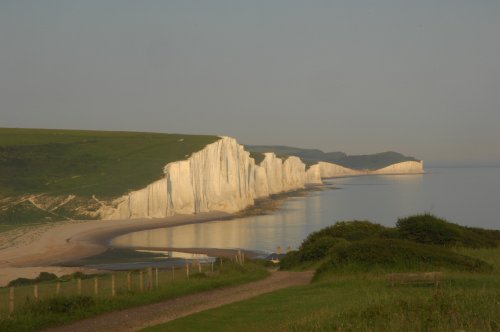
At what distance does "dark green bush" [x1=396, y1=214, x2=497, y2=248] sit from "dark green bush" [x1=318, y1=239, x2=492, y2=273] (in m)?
6.58

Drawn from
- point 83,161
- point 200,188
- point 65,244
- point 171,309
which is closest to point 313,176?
point 200,188

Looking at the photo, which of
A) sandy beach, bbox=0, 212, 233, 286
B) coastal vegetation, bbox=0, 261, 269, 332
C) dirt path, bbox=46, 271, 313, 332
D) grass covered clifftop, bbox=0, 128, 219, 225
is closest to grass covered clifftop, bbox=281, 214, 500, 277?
dirt path, bbox=46, 271, 313, 332

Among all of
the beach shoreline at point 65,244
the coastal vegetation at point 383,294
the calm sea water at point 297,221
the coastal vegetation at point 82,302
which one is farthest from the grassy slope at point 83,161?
the coastal vegetation at point 82,302

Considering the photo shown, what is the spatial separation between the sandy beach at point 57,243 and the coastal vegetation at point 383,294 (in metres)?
23.6

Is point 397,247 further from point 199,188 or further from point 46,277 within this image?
point 199,188

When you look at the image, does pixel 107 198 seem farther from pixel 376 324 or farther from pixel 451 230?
pixel 376 324

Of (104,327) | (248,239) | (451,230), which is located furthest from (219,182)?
(104,327)

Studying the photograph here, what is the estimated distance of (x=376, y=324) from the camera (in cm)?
1027

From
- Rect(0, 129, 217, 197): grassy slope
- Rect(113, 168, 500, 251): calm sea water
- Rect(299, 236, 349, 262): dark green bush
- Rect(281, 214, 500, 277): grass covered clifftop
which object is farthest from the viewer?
Rect(0, 129, 217, 197): grassy slope

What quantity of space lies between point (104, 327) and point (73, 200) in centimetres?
6604

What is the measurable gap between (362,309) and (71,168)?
85.9m

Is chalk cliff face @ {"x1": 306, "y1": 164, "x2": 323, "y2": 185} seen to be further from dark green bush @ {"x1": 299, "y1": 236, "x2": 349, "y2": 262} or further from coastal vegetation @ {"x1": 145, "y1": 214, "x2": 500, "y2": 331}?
dark green bush @ {"x1": 299, "y1": 236, "x2": 349, "y2": 262}

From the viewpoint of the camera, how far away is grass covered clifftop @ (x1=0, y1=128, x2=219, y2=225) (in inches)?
3031

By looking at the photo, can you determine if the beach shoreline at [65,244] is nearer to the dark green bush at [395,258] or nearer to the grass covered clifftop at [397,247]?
the grass covered clifftop at [397,247]
